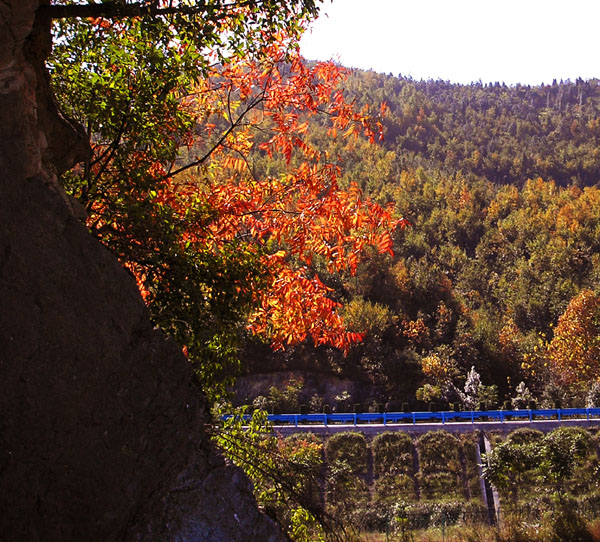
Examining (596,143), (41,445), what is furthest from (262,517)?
(596,143)

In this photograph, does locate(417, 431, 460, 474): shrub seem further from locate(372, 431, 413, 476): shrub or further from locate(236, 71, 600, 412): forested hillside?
locate(236, 71, 600, 412): forested hillside

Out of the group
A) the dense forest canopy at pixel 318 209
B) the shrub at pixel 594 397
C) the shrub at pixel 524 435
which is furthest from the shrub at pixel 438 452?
the shrub at pixel 594 397

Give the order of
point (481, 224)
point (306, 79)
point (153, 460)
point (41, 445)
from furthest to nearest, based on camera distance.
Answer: point (481, 224) < point (306, 79) < point (153, 460) < point (41, 445)

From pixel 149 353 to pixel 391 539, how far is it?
13405 millimetres

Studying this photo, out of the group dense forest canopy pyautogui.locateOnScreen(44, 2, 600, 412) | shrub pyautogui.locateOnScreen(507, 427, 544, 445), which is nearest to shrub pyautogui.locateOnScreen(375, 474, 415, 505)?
shrub pyautogui.locateOnScreen(507, 427, 544, 445)

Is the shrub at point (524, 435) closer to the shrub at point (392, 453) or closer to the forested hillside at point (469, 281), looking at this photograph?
the shrub at point (392, 453)

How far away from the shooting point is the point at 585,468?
810 inches

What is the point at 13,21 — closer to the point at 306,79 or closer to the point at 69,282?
the point at 69,282

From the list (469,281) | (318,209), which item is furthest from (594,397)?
(318,209)

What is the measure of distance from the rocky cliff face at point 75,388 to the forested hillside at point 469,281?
4148 millimetres

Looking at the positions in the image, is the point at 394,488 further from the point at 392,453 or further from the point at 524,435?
the point at 524,435

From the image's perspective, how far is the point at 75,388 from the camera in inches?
137

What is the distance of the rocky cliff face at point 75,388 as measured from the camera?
10.8 feet

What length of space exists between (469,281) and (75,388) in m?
45.4
